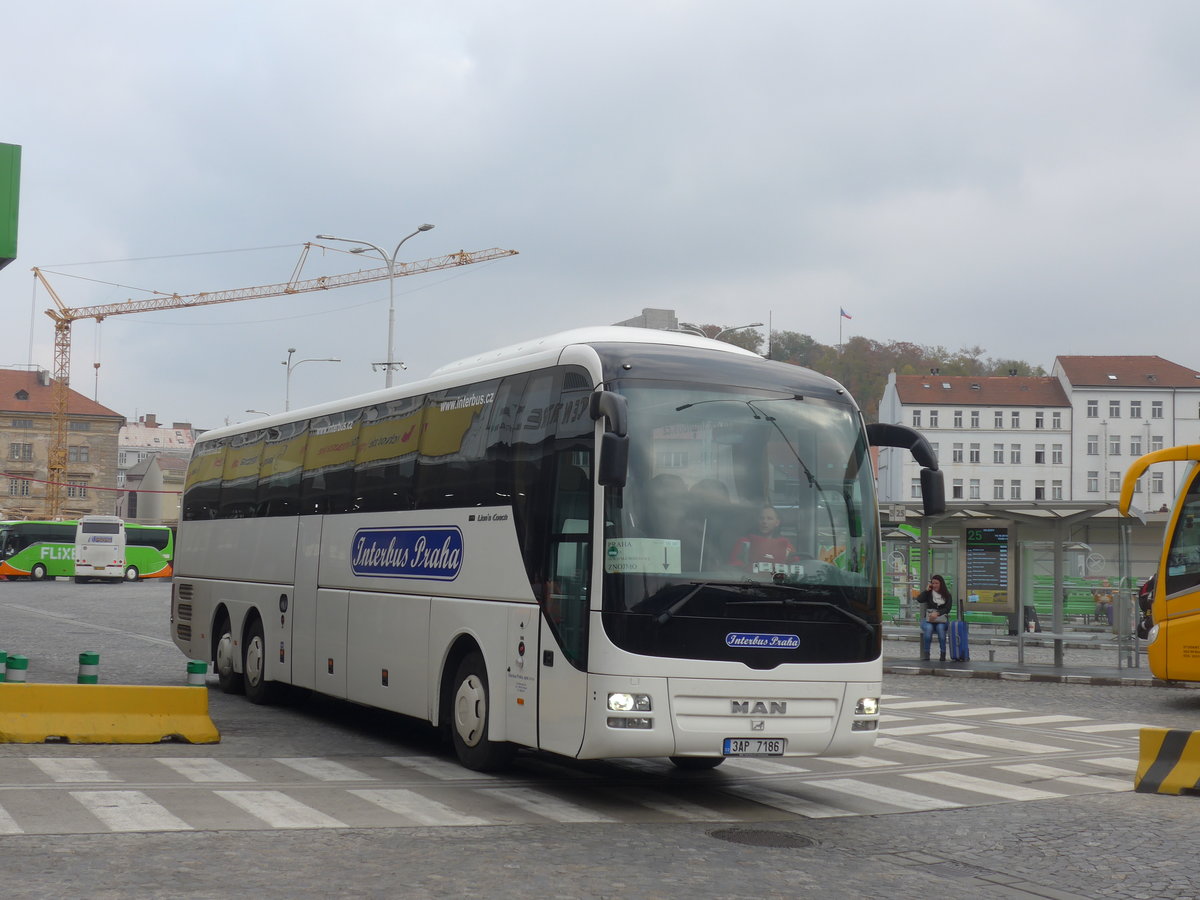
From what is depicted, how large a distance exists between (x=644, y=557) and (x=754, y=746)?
59.9 inches

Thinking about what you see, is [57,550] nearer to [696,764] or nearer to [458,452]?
[458,452]

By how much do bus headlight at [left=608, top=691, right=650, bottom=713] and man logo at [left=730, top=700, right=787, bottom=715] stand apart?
0.67 meters

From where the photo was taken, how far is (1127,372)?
372 ft

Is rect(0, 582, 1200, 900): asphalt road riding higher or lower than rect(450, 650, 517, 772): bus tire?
lower

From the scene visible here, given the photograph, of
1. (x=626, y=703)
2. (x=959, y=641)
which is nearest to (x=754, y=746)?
(x=626, y=703)

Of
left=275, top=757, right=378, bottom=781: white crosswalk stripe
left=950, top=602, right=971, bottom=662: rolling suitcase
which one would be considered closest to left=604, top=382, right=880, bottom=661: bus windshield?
left=275, top=757, right=378, bottom=781: white crosswalk stripe

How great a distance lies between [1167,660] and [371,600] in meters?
11.0

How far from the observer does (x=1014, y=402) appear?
114312mm

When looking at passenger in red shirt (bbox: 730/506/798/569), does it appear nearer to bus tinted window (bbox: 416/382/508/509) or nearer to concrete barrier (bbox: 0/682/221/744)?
bus tinted window (bbox: 416/382/508/509)

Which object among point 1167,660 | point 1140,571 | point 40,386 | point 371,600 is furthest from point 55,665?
point 40,386

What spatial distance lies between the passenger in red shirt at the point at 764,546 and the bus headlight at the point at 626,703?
117 cm

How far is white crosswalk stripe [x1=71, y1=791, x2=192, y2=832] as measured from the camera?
28.2ft

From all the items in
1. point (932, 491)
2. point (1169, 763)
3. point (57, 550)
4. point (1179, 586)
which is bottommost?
point (1169, 763)

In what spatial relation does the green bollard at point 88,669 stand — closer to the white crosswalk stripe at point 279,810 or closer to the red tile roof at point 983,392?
the white crosswalk stripe at point 279,810
